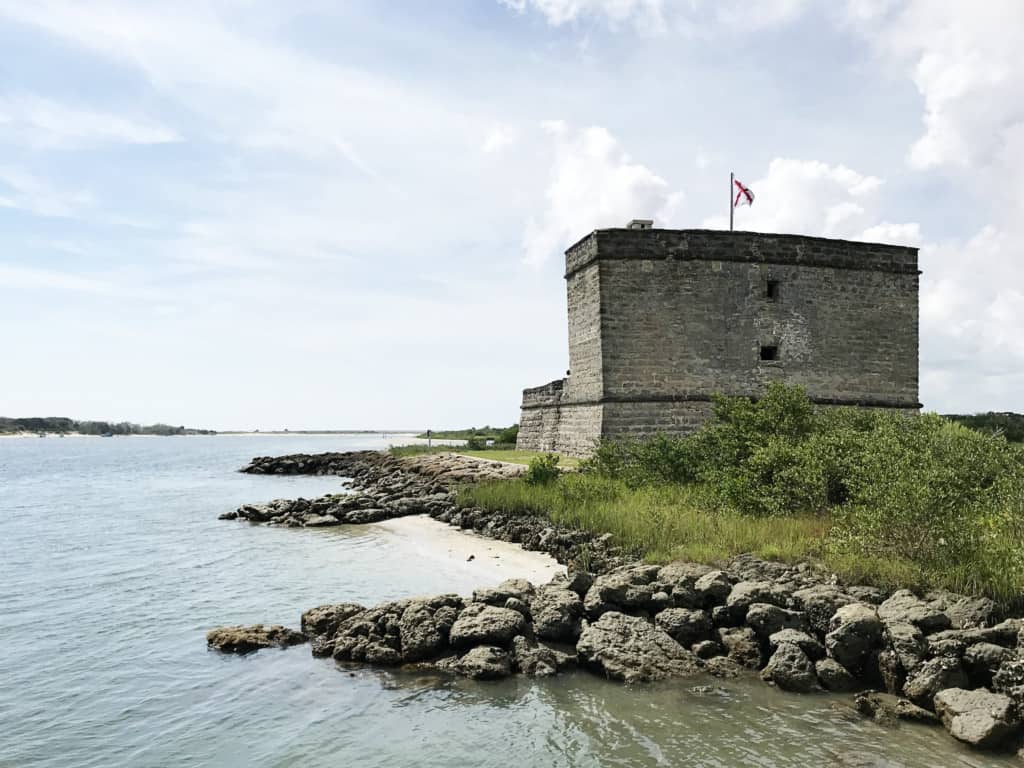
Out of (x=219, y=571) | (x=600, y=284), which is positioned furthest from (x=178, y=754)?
(x=600, y=284)

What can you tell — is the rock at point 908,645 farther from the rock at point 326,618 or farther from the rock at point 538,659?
the rock at point 326,618

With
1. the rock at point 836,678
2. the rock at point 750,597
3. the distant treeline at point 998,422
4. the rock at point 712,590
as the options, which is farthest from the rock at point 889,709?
the distant treeline at point 998,422

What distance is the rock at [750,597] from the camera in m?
8.93

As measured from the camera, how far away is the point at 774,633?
27.9 ft

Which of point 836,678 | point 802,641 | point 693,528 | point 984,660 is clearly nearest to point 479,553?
point 693,528

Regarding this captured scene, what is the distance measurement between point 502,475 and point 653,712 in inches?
565

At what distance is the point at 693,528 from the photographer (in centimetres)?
1228

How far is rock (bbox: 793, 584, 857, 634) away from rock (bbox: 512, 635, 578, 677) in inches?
109

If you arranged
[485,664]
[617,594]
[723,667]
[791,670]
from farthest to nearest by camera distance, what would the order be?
[617,594]
[485,664]
[723,667]
[791,670]

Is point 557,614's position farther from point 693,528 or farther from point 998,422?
point 998,422

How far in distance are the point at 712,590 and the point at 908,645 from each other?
2.34 metres

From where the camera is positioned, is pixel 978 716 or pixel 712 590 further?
pixel 712 590

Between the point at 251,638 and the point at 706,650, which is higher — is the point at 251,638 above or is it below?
below

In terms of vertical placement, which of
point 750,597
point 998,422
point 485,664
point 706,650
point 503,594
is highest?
point 998,422
